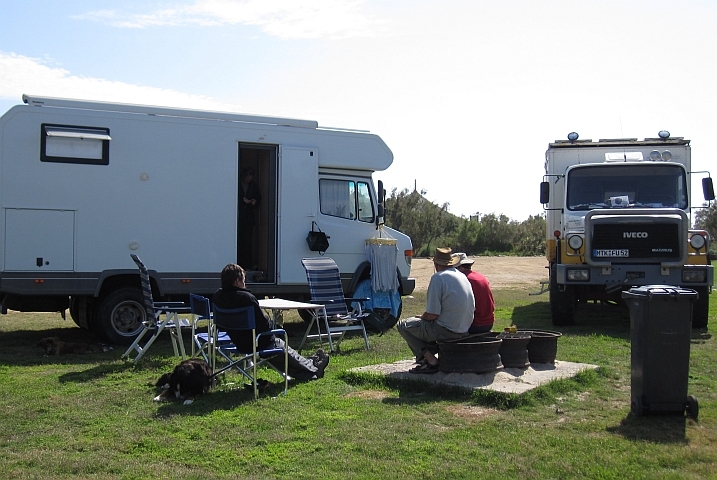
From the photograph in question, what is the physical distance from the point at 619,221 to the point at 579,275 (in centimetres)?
93

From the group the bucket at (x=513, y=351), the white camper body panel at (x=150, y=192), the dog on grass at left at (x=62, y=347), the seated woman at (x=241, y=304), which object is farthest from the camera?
the white camper body panel at (x=150, y=192)

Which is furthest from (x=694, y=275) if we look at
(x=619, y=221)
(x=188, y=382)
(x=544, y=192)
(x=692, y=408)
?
(x=188, y=382)

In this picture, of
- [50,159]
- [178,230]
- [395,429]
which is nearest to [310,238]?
[178,230]

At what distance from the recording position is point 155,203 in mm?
10125

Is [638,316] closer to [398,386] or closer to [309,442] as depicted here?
[398,386]

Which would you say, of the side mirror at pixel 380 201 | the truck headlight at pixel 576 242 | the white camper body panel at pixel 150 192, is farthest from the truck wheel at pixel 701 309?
the white camper body panel at pixel 150 192

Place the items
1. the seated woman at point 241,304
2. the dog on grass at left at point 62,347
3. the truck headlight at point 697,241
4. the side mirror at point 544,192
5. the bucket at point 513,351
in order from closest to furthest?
the seated woman at point 241,304, the bucket at point 513,351, the dog on grass at left at point 62,347, the truck headlight at point 697,241, the side mirror at point 544,192

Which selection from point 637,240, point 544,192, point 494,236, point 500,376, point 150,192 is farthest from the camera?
point 494,236

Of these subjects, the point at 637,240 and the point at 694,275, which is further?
the point at 637,240

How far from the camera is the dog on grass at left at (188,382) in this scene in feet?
20.9

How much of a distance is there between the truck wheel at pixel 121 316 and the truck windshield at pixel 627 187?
21.7 ft

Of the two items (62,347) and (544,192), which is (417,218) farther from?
(62,347)

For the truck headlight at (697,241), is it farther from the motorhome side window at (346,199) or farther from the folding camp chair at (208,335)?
the folding camp chair at (208,335)

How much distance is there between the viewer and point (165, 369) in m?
7.91
